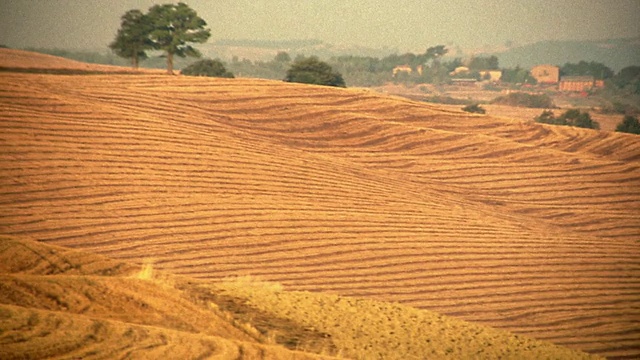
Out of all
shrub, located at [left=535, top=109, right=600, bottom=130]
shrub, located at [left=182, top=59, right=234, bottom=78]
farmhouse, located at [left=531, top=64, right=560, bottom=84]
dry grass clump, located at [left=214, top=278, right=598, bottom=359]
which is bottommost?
dry grass clump, located at [left=214, top=278, right=598, bottom=359]

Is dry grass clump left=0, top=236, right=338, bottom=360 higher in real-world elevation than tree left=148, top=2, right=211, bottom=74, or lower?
lower

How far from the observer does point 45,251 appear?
43.8 ft

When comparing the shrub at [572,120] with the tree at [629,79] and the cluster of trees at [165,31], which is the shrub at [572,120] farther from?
the tree at [629,79]

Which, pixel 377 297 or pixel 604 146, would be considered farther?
pixel 604 146

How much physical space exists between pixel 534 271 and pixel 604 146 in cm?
995

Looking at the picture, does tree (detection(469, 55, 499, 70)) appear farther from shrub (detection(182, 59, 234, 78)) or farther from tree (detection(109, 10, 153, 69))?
tree (detection(109, 10, 153, 69))

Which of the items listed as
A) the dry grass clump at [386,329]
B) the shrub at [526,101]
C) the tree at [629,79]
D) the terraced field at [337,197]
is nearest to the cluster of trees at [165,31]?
the terraced field at [337,197]

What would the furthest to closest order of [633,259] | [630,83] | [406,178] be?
[630,83], [406,178], [633,259]

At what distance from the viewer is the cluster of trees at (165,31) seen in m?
41.6

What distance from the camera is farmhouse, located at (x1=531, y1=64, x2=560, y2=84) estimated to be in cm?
14362

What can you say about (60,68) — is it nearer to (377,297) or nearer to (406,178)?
(406,178)

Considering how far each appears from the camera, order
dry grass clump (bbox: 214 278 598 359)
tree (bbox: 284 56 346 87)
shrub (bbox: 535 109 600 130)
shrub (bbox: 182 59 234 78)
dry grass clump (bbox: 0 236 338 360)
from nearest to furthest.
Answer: dry grass clump (bbox: 0 236 338 360), dry grass clump (bbox: 214 278 598 359), tree (bbox: 284 56 346 87), shrub (bbox: 535 109 600 130), shrub (bbox: 182 59 234 78)

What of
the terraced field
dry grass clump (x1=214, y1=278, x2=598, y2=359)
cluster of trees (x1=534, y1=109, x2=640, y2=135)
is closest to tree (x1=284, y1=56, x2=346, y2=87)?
the terraced field

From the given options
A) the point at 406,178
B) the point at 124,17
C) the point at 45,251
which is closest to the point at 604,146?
the point at 406,178
